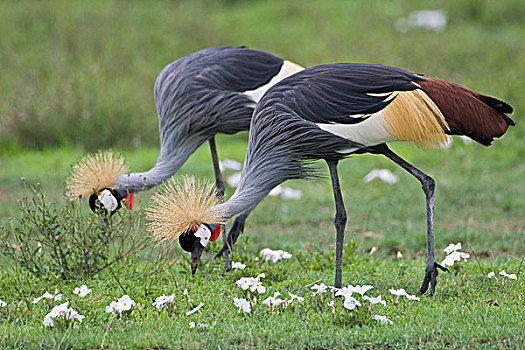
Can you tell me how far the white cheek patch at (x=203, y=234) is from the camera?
406 cm

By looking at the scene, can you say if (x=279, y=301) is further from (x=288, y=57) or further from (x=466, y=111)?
(x=288, y=57)

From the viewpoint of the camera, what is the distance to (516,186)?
7074mm

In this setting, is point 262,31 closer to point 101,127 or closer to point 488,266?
point 101,127

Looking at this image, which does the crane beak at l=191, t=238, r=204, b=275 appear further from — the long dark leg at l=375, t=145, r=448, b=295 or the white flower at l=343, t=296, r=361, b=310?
the long dark leg at l=375, t=145, r=448, b=295

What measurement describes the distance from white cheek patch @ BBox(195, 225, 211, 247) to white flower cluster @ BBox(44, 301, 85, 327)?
84 cm

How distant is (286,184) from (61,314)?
14.2 ft

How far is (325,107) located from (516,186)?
378cm

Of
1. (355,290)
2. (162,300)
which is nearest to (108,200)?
(162,300)

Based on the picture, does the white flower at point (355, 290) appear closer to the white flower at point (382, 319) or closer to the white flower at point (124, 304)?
the white flower at point (382, 319)

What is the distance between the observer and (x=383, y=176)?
7.34 m

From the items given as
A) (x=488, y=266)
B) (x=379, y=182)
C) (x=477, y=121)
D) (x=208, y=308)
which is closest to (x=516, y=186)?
(x=379, y=182)

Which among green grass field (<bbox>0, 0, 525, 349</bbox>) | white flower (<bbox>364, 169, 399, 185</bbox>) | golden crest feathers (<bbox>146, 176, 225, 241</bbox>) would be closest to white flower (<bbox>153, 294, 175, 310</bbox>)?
green grass field (<bbox>0, 0, 525, 349</bbox>)

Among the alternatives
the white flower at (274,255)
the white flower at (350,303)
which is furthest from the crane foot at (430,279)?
the white flower at (274,255)

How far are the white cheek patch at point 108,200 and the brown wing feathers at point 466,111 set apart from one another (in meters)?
2.14
